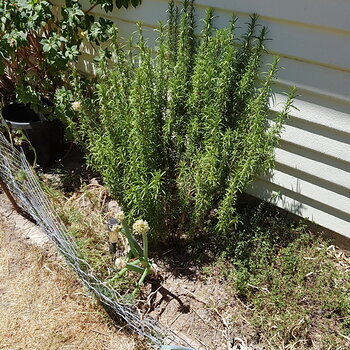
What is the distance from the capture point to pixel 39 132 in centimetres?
381

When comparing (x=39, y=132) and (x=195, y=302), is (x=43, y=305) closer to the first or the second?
(x=195, y=302)

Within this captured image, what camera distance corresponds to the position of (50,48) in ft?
10.6

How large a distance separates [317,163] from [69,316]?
207 cm

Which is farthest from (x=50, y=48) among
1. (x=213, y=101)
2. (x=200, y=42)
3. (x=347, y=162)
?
(x=347, y=162)

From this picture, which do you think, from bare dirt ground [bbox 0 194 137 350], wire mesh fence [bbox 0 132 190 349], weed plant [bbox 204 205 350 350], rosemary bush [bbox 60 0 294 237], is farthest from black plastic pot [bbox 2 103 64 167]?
weed plant [bbox 204 205 350 350]

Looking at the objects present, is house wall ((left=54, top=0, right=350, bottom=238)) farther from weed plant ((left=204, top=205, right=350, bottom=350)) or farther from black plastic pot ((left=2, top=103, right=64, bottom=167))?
black plastic pot ((left=2, top=103, right=64, bottom=167))

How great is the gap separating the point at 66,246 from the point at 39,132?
156 centimetres

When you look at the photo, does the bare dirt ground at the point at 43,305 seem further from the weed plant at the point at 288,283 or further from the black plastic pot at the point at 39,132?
the black plastic pot at the point at 39,132

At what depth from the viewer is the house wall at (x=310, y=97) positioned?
2334mm

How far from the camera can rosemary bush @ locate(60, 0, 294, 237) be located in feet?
8.14

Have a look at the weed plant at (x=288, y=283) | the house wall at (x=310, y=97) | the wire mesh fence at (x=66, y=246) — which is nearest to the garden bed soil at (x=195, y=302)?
the weed plant at (x=288, y=283)

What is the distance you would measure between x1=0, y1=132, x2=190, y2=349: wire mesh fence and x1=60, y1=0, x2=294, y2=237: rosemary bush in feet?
1.66

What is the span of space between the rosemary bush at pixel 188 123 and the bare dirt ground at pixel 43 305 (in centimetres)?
72

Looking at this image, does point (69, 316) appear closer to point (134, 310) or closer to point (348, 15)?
point (134, 310)
